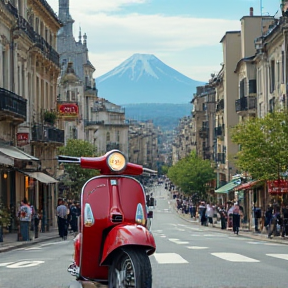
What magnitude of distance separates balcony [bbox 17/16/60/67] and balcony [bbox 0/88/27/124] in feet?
13.1

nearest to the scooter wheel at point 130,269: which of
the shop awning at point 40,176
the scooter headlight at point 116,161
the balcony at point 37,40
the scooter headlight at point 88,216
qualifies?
the scooter headlight at point 88,216

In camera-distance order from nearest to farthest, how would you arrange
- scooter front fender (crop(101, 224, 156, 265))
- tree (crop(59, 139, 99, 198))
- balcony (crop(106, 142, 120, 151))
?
scooter front fender (crop(101, 224, 156, 265)) → tree (crop(59, 139, 99, 198)) → balcony (crop(106, 142, 120, 151))

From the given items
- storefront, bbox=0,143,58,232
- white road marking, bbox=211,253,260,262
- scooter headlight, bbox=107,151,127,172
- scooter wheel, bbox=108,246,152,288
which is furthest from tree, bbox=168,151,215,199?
scooter wheel, bbox=108,246,152,288

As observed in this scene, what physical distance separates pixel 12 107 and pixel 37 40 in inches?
416

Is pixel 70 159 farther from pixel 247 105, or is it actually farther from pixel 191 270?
pixel 247 105

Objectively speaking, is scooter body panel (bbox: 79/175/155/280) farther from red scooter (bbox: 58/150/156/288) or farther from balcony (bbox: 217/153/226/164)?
balcony (bbox: 217/153/226/164)

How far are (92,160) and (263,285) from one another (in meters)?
3.53

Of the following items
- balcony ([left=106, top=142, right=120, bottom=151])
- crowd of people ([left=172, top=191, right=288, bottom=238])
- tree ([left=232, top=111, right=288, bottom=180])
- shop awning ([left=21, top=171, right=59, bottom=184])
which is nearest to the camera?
crowd of people ([left=172, top=191, right=288, bottom=238])

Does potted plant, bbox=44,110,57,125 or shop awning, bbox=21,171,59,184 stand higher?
potted plant, bbox=44,110,57,125

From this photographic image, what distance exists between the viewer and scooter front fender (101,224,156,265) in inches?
381

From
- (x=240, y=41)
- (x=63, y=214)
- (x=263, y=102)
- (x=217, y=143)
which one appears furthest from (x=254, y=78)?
(x=63, y=214)

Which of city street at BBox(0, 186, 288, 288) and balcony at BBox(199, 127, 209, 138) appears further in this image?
balcony at BBox(199, 127, 209, 138)

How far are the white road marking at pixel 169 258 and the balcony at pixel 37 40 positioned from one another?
958 inches

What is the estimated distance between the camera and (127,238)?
383 inches
